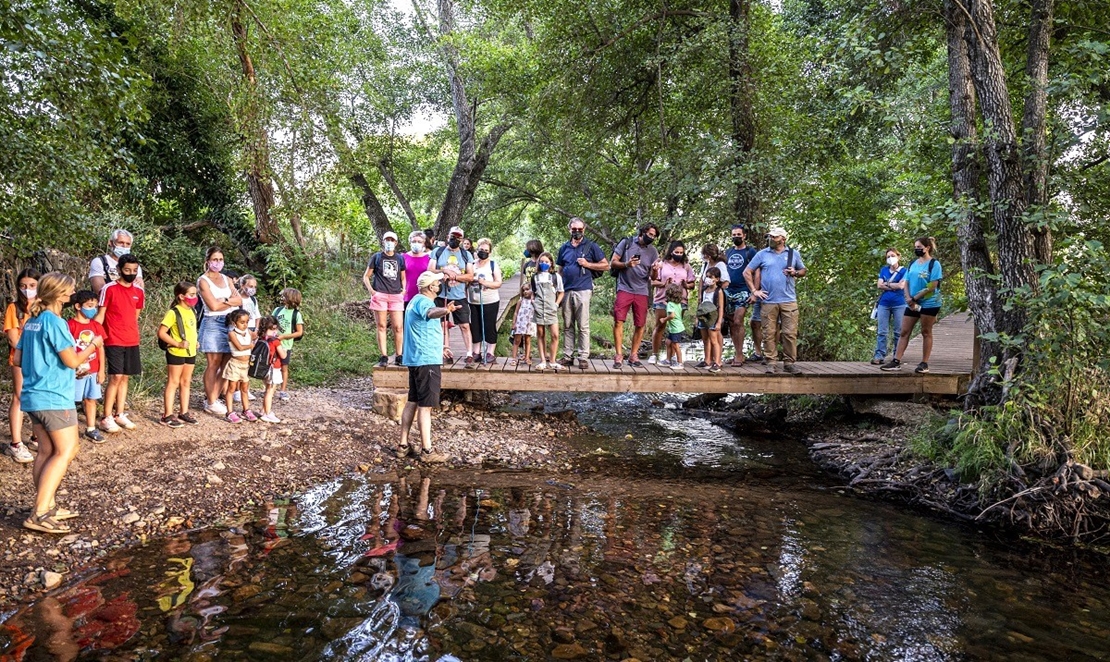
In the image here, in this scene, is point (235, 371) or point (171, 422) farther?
point (235, 371)

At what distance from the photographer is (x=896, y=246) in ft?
31.0

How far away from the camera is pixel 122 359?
6141mm

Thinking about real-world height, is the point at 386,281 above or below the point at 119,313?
above

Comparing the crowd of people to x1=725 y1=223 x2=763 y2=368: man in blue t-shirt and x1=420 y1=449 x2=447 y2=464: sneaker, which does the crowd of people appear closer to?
x1=420 y1=449 x2=447 y2=464: sneaker

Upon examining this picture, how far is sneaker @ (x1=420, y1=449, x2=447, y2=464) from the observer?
7.10 metres

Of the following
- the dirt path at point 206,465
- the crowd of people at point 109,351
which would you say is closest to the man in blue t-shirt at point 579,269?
the dirt path at point 206,465

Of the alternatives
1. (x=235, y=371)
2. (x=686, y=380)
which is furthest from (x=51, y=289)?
Result: (x=686, y=380)

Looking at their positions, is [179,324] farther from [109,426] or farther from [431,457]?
[431,457]

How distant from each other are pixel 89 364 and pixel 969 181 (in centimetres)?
902

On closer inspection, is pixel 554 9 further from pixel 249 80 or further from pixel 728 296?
pixel 728 296

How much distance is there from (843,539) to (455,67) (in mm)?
14396

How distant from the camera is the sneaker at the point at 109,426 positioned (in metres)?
6.14

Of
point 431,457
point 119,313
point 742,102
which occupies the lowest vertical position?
point 431,457

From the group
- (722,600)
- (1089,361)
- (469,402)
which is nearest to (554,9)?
(469,402)
